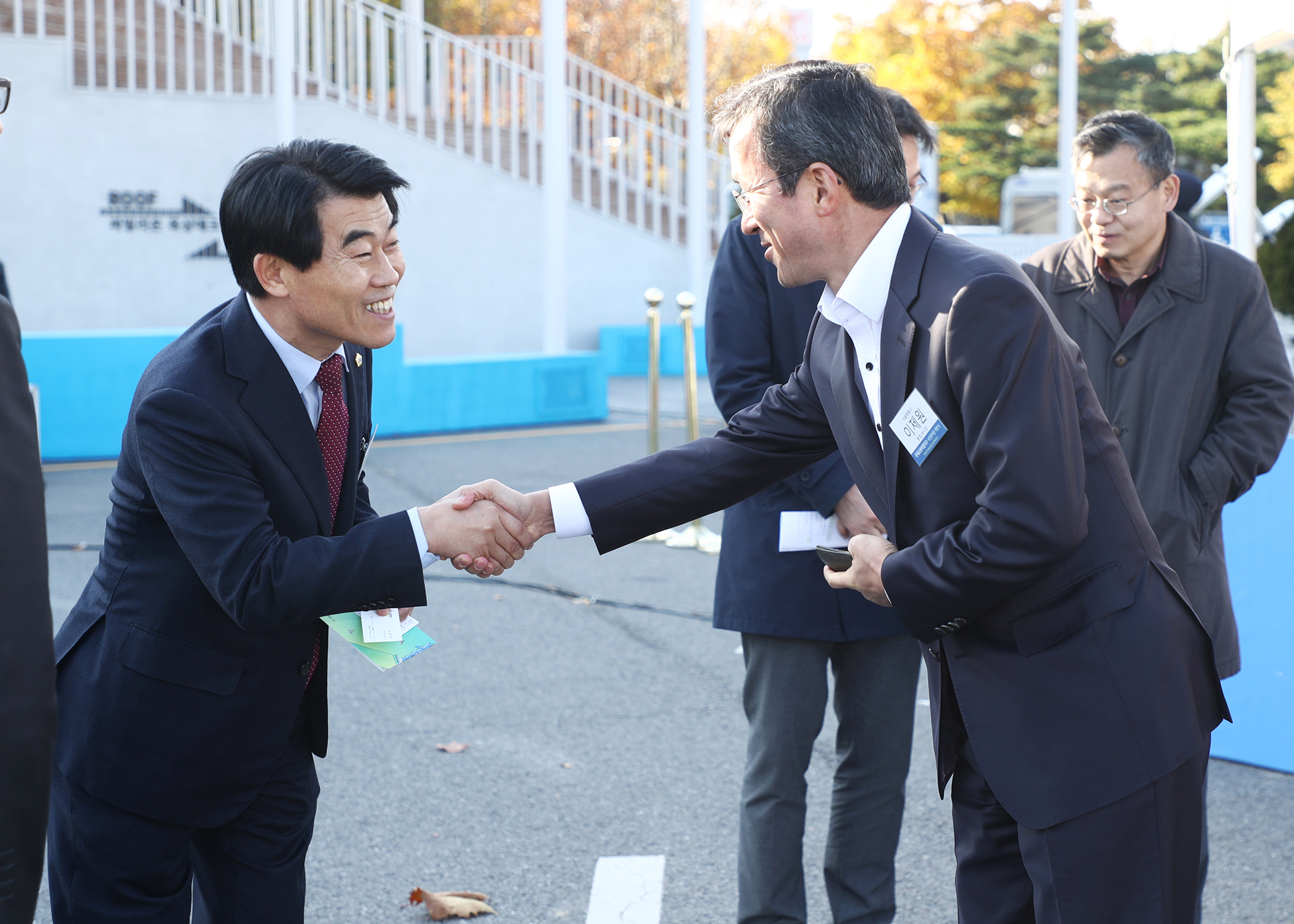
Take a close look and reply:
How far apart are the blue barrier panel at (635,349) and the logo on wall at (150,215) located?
565 centimetres

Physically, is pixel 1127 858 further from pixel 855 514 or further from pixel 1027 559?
pixel 855 514

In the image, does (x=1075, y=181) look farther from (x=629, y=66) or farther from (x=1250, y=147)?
(x=629, y=66)

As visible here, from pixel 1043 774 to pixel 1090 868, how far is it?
0.16m

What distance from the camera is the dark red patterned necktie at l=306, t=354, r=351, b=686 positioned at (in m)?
2.42

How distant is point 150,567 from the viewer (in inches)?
87.1

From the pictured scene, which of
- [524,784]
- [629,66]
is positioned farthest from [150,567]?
[629,66]

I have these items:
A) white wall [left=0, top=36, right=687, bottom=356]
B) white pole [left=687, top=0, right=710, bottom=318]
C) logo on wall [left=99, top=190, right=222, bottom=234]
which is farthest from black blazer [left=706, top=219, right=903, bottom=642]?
white pole [left=687, top=0, right=710, bottom=318]

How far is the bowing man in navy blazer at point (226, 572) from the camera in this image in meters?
2.12

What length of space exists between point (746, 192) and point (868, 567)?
68 centimetres

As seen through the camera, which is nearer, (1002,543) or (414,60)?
(1002,543)

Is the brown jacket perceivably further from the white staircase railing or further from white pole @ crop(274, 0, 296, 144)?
the white staircase railing

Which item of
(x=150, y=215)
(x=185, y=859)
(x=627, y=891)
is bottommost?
(x=627, y=891)

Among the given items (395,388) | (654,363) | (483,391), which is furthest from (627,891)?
(483,391)

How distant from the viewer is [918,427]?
6.44 feet
